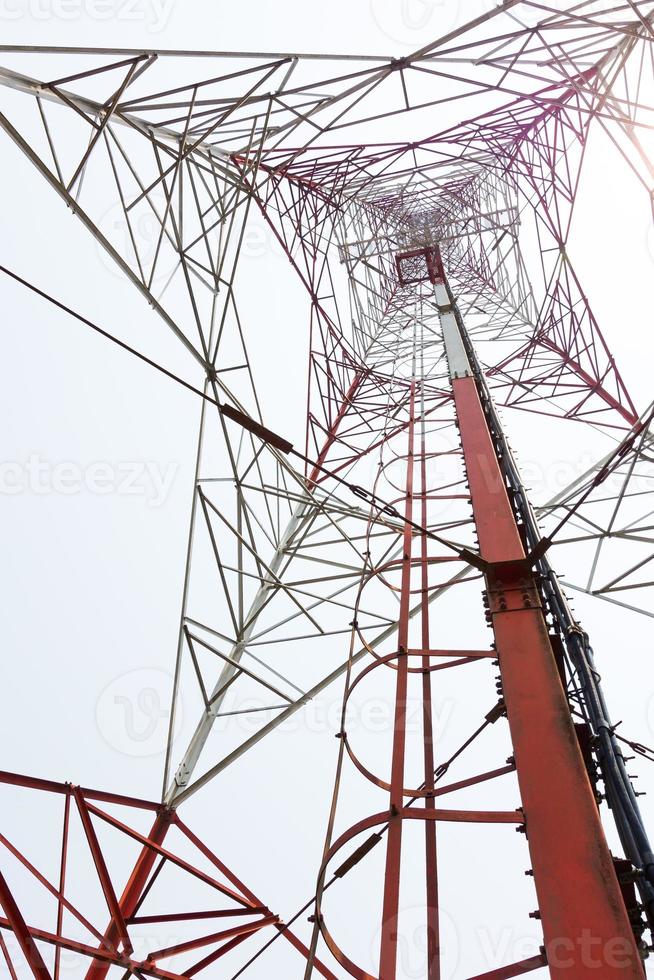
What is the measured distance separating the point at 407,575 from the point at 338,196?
43.1ft

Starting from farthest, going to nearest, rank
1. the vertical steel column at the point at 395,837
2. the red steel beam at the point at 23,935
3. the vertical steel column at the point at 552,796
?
the red steel beam at the point at 23,935 < the vertical steel column at the point at 395,837 < the vertical steel column at the point at 552,796

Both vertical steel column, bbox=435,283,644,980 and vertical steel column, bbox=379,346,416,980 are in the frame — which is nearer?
vertical steel column, bbox=435,283,644,980

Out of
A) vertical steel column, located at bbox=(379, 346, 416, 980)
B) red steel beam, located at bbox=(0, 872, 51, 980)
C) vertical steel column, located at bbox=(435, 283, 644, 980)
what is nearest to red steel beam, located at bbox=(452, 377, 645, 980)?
vertical steel column, located at bbox=(435, 283, 644, 980)

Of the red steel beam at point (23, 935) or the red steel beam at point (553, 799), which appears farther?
the red steel beam at point (23, 935)

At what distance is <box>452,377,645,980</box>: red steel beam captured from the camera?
3.36m

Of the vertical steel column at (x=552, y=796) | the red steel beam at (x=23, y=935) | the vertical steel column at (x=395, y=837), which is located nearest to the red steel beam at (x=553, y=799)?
the vertical steel column at (x=552, y=796)

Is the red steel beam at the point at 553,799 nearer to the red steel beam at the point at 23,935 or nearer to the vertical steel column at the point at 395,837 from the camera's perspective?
the vertical steel column at the point at 395,837

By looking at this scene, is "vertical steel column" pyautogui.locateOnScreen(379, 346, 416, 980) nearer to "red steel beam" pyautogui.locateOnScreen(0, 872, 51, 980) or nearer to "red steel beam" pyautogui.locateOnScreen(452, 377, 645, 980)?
"red steel beam" pyautogui.locateOnScreen(452, 377, 645, 980)

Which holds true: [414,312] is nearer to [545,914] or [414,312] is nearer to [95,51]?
[95,51]

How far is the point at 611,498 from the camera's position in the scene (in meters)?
11.2

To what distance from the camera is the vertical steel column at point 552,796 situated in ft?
11.0

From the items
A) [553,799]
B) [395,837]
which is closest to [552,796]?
[553,799]

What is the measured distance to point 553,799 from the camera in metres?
4.07

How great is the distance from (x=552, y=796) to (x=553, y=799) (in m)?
0.02
